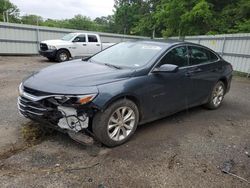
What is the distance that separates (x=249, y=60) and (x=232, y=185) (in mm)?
9533

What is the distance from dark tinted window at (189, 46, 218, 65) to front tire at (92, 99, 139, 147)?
181 centimetres

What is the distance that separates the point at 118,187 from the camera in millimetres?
2494

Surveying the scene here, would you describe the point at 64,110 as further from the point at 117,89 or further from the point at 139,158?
the point at 139,158

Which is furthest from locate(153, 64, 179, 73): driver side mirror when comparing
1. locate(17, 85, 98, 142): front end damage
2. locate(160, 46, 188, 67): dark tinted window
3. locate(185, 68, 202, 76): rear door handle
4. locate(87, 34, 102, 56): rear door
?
locate(87, 34, 102, 56): rear door

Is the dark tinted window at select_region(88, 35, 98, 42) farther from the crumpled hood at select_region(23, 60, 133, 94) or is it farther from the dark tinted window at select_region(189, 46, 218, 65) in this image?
the crumpled hood at select_region(23, 60, 133, 94)

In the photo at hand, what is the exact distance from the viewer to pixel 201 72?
466 centimetres

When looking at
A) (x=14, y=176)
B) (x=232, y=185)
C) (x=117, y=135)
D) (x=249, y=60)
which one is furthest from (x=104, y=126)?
(x=249, y=60)

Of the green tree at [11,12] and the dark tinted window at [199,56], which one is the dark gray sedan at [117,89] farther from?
the green tree at [11,12]

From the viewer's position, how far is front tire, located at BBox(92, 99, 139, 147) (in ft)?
10.1

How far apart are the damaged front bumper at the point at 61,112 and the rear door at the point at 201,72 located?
222 centimetres

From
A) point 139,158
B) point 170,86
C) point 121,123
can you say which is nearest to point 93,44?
point 170,86

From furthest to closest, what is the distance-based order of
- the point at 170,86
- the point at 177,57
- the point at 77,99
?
the point at 177,57
the point at 170,86
the point at 77,99

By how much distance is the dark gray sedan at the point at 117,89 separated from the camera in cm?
299

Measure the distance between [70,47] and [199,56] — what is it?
9.51 meters
